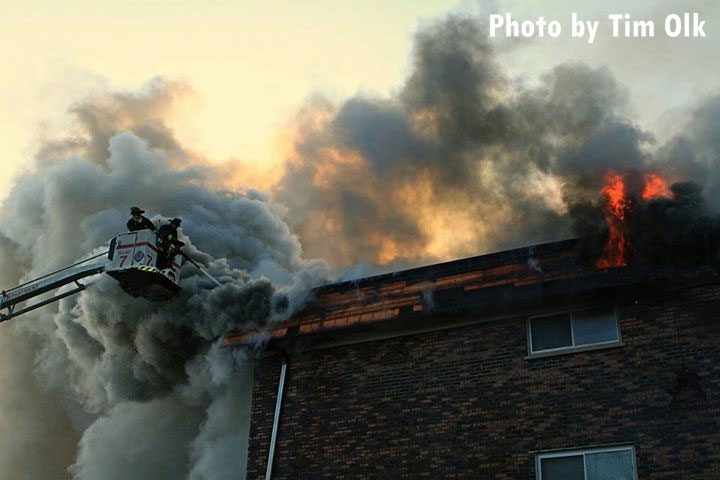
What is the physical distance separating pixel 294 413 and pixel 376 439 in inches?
57.2

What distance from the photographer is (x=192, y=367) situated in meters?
15.6

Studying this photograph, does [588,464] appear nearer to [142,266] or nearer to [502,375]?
[502,375]

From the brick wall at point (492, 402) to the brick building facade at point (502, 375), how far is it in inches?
0.7

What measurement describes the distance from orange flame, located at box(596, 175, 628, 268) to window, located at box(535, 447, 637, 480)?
2516 millimetres

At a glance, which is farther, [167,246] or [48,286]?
[48,286]

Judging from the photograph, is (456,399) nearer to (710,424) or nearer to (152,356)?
(710,424)

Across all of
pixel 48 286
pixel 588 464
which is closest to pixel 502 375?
pixel 588 464

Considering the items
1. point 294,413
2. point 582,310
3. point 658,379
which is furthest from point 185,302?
point 658,379

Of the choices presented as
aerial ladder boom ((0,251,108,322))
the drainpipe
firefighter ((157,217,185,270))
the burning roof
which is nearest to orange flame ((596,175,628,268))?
Answer: the burning roof

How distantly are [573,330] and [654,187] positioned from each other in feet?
10.3

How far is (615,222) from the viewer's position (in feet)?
40.2

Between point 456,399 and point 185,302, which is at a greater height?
point 185,302

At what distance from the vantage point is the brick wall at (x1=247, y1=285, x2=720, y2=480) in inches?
404

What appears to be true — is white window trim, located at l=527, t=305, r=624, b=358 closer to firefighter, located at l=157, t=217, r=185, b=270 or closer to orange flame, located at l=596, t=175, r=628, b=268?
orange flame, located at l=596, t=175, r=628, b=268
